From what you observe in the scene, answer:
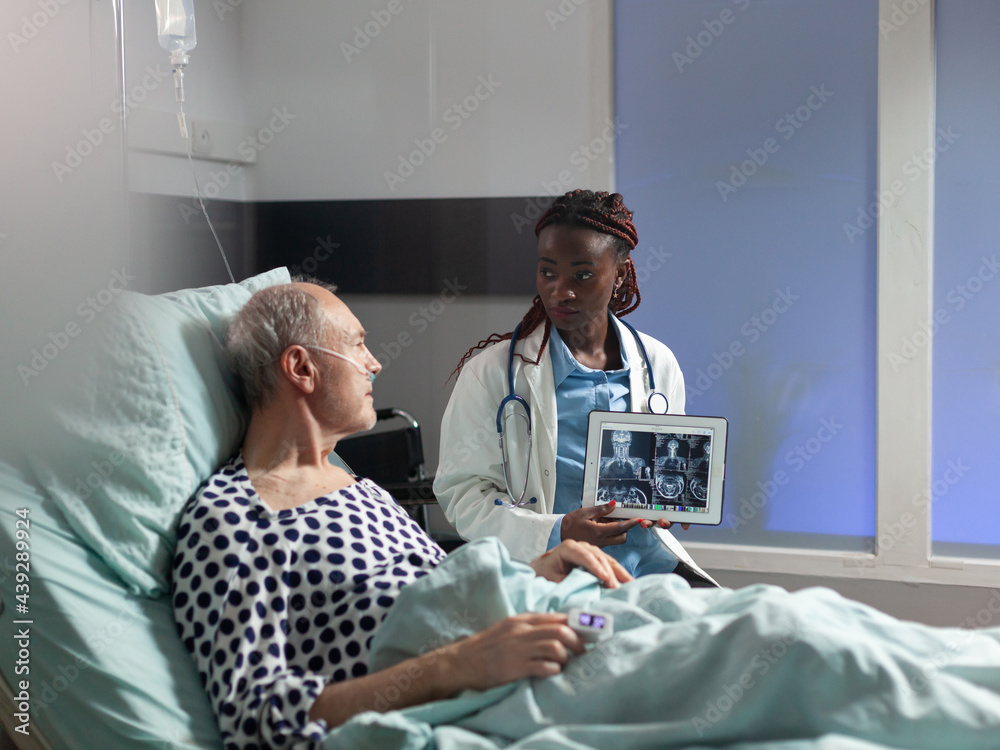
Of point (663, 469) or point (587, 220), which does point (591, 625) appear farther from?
point (587, 220)

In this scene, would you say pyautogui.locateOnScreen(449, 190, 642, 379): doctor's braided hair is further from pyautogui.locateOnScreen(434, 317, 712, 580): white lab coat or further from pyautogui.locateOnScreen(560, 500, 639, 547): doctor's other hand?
pyautogui.locateOnScreen(560, 500, 639, 547): doctor's other hand

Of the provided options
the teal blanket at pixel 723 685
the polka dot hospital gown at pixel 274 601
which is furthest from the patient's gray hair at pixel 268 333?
the teal blanket at pixel 723 685

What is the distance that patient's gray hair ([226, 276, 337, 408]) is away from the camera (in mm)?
1440

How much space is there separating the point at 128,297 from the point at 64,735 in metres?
0.67

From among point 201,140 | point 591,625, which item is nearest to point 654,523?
point 591,625

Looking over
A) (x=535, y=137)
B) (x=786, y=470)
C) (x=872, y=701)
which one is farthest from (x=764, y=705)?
(x=535, y=137)

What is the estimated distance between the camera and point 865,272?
2709 millimetres

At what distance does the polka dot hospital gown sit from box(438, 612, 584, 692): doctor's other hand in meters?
0.17

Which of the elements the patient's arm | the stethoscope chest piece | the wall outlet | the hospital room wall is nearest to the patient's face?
the hospital room wall

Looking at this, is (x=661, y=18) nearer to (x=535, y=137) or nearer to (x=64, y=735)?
(x=535, y=137)

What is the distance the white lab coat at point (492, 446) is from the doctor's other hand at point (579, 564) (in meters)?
0.33

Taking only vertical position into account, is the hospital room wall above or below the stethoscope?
above

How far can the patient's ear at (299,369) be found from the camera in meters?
1.43

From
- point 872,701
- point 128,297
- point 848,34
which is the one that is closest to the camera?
point 872,701
